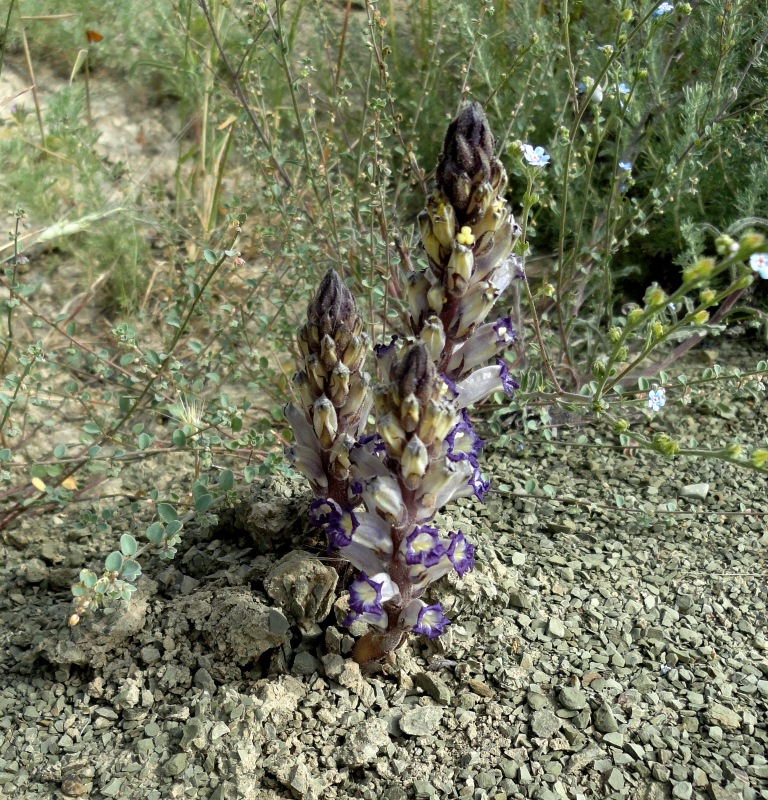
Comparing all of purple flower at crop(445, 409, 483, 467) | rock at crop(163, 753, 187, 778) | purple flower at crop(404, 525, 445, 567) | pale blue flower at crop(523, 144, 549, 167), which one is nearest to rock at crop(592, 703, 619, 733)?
purple flower at crop(404, 525, 445, 567)

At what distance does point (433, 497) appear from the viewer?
2.07m

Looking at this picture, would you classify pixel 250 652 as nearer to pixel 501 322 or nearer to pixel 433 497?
pixel 433 497

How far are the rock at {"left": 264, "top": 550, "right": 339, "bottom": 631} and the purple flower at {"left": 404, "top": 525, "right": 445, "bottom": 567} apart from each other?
1.47 feet

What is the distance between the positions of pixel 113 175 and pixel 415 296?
2947 millimetres

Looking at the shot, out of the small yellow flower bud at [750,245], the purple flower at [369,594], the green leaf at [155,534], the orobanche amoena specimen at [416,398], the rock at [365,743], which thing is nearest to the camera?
the small yellow flower bud at [750,245]

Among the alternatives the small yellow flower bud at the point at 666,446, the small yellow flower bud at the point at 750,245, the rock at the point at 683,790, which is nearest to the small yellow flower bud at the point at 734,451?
the small yellow flower bud at the point at 666,446

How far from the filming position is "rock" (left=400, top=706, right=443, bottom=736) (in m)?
2.39

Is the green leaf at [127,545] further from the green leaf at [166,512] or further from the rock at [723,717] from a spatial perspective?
the rock at [723,717]

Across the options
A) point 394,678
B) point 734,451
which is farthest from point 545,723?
point 734,451

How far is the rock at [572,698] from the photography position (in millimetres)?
2486

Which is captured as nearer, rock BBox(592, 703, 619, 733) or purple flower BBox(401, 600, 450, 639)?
purple flower BBox(401, 600, 450, 639)

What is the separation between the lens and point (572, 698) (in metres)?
2.50

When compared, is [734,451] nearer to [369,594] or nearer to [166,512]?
[369,594]

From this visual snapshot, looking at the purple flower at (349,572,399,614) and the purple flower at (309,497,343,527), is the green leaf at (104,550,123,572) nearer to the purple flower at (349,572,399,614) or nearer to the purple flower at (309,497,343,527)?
the purple flower at (309,497,343,527)
